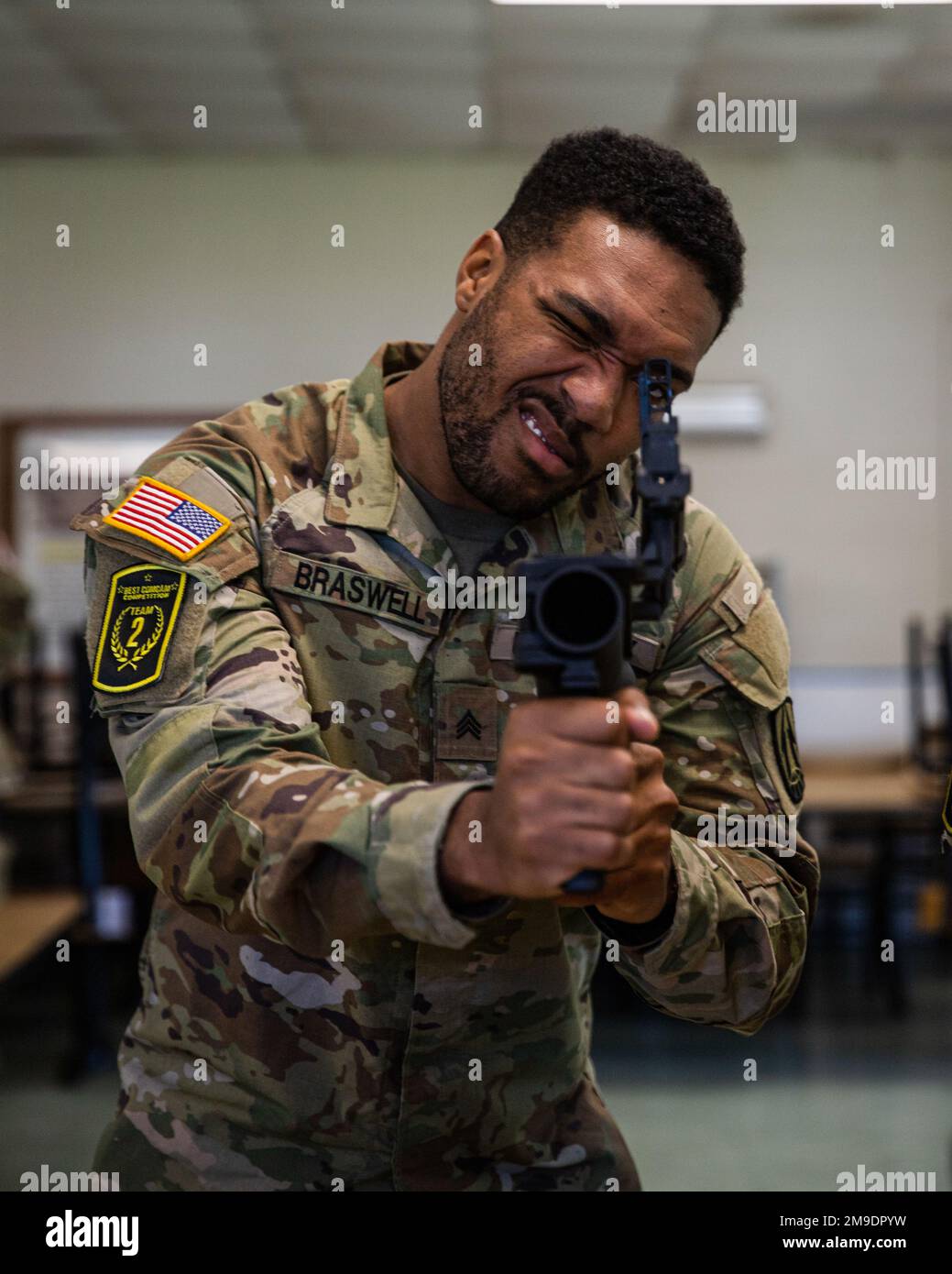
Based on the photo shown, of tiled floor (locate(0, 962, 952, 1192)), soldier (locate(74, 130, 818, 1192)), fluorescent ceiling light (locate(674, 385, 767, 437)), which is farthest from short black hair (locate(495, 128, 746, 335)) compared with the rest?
fluorescent ceiling light (locate(674, 385, 767, 437))

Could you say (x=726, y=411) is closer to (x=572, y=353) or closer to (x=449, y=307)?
(x=449, y=307)

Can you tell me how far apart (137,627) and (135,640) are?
0.04 feet

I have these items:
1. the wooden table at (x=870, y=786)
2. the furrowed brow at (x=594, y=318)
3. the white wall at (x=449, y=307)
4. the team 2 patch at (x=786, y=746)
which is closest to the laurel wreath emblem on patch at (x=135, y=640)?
the furrowed brow at (x=594, y=318)

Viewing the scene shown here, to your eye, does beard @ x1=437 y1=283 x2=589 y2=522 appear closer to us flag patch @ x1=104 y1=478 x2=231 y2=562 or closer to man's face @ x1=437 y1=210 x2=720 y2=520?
man's face @ x1=437 y1=210 x2=720 y2=520

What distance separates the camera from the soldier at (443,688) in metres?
0.99

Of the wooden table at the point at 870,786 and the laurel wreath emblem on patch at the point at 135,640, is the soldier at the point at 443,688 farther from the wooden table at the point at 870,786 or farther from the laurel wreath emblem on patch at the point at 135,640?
the wooden table at the point at 870,786

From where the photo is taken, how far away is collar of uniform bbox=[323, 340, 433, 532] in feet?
3.70

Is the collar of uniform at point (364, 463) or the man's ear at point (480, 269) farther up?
the man's ear at point (480, 269)

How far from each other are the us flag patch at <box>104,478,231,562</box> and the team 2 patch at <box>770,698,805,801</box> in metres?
0.52

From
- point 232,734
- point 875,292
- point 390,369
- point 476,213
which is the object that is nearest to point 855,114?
point 875,292

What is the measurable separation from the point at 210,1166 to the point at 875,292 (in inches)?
195

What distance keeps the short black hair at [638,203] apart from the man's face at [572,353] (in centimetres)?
1
